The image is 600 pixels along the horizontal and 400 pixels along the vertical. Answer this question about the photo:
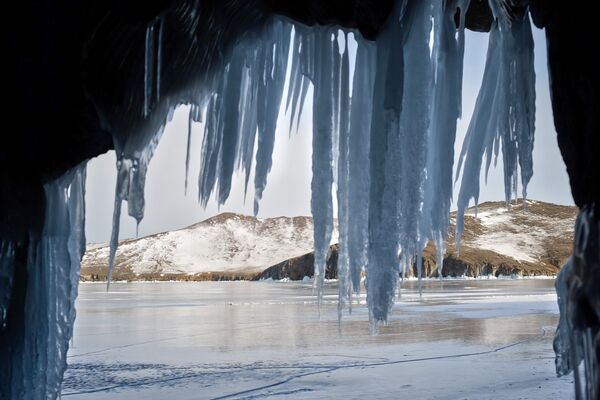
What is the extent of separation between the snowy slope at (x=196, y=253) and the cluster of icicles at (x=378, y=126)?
509 ft

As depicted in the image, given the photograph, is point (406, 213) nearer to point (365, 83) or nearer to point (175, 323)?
point (365, 83)

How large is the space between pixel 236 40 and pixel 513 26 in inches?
71.7

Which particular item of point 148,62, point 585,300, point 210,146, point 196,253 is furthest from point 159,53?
point 196,253

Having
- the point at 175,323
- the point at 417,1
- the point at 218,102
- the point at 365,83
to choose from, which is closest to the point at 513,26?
the point at 417,1

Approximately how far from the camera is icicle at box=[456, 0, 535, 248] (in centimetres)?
407

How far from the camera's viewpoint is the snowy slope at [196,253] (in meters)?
165

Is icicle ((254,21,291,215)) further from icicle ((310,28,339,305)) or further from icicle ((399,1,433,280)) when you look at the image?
icicle ((399,1,433,280))

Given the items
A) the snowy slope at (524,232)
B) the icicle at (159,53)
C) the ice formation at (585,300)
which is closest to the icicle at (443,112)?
the ice formation at (585,300)

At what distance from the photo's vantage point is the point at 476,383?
7375 millimetres

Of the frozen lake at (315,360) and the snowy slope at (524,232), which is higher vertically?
the snowy slope at (524,232)

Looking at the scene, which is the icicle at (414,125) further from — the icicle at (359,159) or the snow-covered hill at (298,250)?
the snow-covered hill at (298,250)

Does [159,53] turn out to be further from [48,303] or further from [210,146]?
[48,303]

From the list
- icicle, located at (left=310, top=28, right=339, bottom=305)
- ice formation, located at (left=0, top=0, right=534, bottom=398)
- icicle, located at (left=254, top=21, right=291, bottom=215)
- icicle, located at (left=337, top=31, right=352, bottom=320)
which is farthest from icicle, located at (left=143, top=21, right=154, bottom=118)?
icicle, located at (left=337, top=31, right=352, bottom=320)

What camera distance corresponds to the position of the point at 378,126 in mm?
4039
